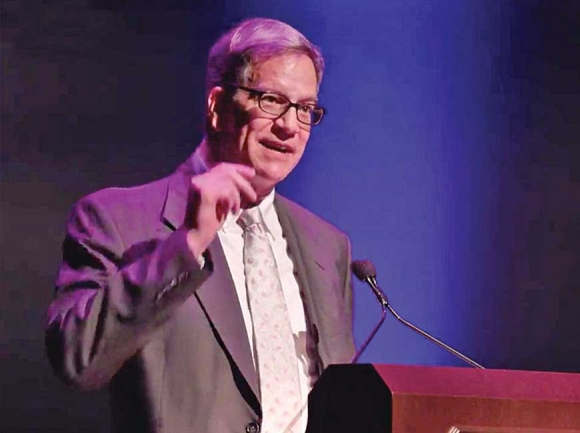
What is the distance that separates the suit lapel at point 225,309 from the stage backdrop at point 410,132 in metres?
0.74

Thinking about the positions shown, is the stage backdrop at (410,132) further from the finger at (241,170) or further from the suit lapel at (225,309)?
the finger at (241,170)

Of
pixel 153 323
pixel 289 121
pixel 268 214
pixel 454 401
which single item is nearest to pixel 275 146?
pixel 289 121

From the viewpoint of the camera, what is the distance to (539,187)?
9.12 ft

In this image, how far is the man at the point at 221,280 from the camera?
4.98 ft

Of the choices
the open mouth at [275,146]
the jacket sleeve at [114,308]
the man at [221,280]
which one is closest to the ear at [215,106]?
the man at [221,280]

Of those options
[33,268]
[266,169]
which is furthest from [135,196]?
[33,268]

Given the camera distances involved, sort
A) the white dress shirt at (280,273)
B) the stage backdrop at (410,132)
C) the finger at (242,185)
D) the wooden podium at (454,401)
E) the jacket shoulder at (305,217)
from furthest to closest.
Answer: the stage backdrop at (410,132)
the jacket shoulder at (305,217)
the white dress shirt at (280,273)
the finger at (242,185)
the wooden podium at (454,401)

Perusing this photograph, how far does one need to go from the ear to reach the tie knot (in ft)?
0.60

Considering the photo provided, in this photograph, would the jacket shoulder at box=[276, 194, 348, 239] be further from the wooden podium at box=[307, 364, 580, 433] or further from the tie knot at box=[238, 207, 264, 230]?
the wooden podium at box=[307, 364, 580, 433]

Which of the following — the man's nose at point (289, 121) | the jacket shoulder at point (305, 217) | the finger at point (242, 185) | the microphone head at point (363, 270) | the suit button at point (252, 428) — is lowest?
the suit button at point (252, 428)

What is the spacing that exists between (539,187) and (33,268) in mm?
1497

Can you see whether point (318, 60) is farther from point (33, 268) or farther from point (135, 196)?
point (33, 268)

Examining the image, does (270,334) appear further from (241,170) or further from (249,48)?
(249,48)

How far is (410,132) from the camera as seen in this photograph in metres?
2.74
